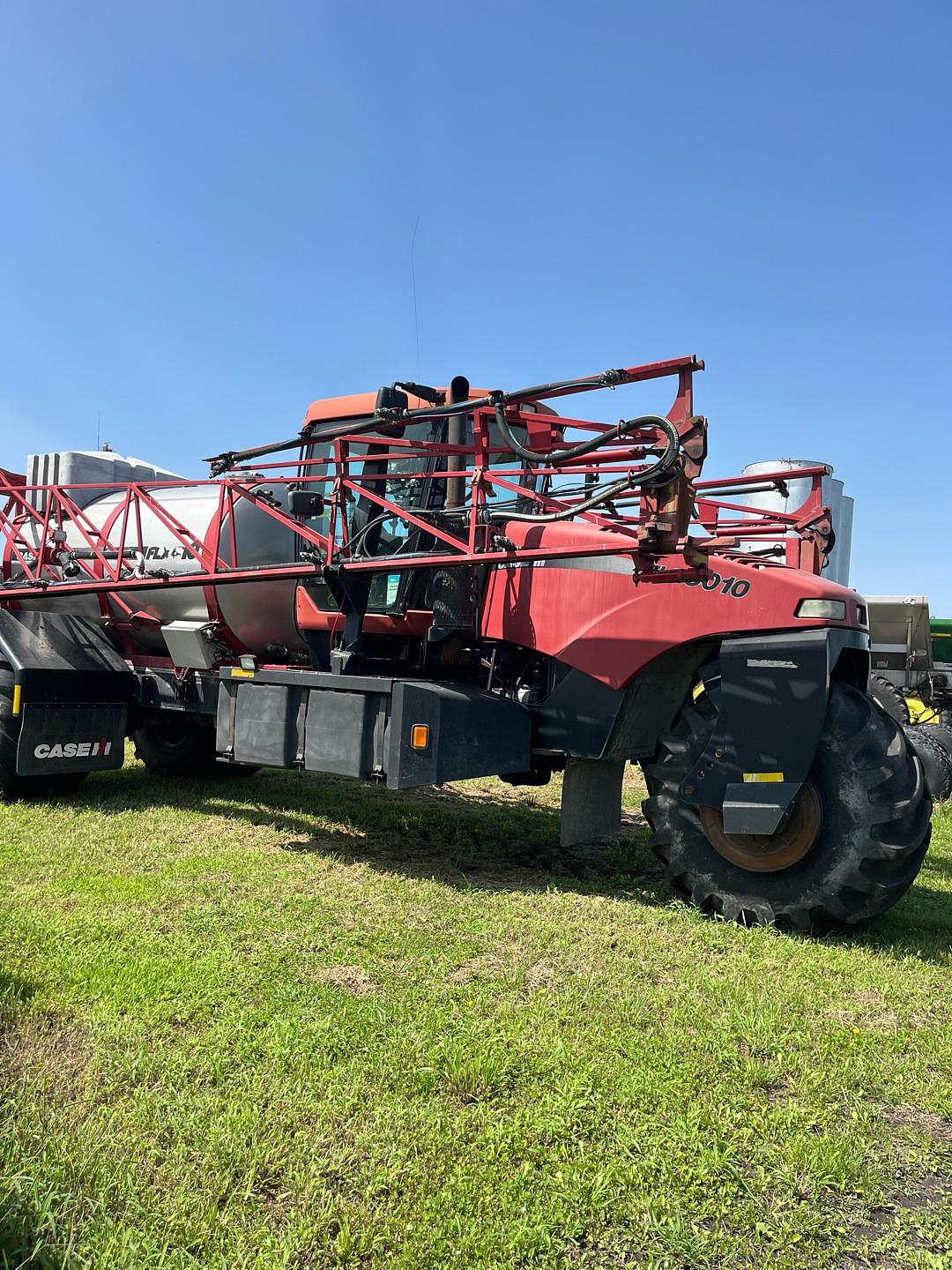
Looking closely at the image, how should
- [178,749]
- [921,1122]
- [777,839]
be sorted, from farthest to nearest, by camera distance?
1. [178,749]
2. [777,839]
3. [921,1122]

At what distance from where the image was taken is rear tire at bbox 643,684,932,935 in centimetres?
450

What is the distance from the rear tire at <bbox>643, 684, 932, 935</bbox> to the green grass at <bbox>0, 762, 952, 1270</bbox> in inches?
8.2

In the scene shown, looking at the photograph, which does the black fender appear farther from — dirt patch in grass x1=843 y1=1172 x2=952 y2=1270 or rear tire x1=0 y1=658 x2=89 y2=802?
rear tire x1=0 y1=658 x2=89 y2=802

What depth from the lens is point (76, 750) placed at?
7215 millimetres

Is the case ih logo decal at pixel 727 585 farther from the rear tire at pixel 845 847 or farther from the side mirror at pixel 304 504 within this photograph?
the side mirror at pixel 304 504

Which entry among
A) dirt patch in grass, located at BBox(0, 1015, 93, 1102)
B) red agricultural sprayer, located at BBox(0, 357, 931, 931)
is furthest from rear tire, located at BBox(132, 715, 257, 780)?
dirt patch in grass, located at BBox(0, 1015, 93, 1102)

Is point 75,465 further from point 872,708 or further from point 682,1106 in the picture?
point 682,1106

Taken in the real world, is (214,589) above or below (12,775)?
above

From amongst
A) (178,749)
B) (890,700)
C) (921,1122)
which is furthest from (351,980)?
(890,700)

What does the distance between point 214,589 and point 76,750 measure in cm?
165

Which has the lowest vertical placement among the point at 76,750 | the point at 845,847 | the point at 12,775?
the point at 12,775

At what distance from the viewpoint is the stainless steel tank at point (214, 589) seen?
7332mm

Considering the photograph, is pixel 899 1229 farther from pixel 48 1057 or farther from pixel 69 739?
pixel 69 739

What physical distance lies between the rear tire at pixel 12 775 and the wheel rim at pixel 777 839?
5.05 metres
